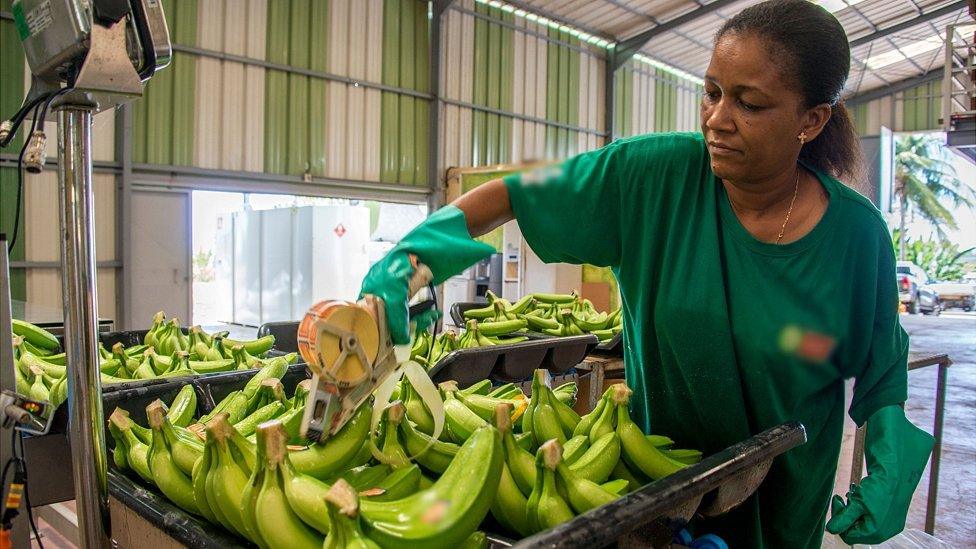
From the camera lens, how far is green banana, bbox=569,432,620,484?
1.05 meters

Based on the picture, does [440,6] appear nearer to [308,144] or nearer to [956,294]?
[308,144]

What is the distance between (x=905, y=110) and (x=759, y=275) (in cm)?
1539

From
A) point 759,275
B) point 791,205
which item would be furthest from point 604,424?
point 791,205

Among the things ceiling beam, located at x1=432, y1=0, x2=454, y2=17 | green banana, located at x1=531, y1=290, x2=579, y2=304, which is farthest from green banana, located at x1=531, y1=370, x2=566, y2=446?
ceiling beam, located at x1=432, y1=0, x2=454, y2=17

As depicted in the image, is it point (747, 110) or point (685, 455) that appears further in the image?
point (685, 455)

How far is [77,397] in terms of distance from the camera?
0.94m

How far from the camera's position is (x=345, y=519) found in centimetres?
72

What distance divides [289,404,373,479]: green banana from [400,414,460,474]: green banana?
0.08 m

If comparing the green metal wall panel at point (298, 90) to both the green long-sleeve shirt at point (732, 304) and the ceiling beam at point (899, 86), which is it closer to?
the green long-sleeve shirt at point (732, 304)

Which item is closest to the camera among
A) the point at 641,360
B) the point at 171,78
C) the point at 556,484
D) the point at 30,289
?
the point at 556,484

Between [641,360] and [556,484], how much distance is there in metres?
0.45

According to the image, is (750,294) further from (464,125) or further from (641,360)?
(464,125)

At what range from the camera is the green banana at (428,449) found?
1.07 m

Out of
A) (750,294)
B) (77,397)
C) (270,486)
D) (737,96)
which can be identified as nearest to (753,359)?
(750,294)
